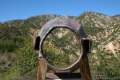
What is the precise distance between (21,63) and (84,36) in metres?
8.79

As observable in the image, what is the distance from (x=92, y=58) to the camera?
1203cm

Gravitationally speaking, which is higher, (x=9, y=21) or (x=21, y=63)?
(x=9, y=21)

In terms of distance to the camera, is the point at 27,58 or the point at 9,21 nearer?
the point at 27,58

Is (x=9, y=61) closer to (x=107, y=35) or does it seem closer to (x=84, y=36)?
(x=107, y=35)

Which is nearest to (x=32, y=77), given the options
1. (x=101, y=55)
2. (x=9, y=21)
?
(x=101, y=55)

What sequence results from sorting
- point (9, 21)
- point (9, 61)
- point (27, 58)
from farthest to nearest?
1. point (9, 21)
2. point (9, 61)
3. point (27, 58)

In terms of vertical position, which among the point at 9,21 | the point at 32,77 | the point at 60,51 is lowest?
the point at 32,77

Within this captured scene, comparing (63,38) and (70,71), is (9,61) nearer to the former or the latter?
(63,38)

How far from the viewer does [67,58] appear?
38.7ft

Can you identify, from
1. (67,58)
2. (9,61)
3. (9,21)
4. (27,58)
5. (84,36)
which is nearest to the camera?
(84,36)

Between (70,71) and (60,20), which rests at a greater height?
(60,20)

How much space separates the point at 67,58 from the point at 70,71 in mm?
6885

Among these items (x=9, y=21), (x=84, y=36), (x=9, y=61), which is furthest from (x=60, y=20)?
(x=9, y=21)

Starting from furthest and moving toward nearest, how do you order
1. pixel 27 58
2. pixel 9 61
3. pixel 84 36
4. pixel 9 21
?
1. pixel 9 21
2. pixel 9 61
3. pixel 27 58
4. pixel 84 36
